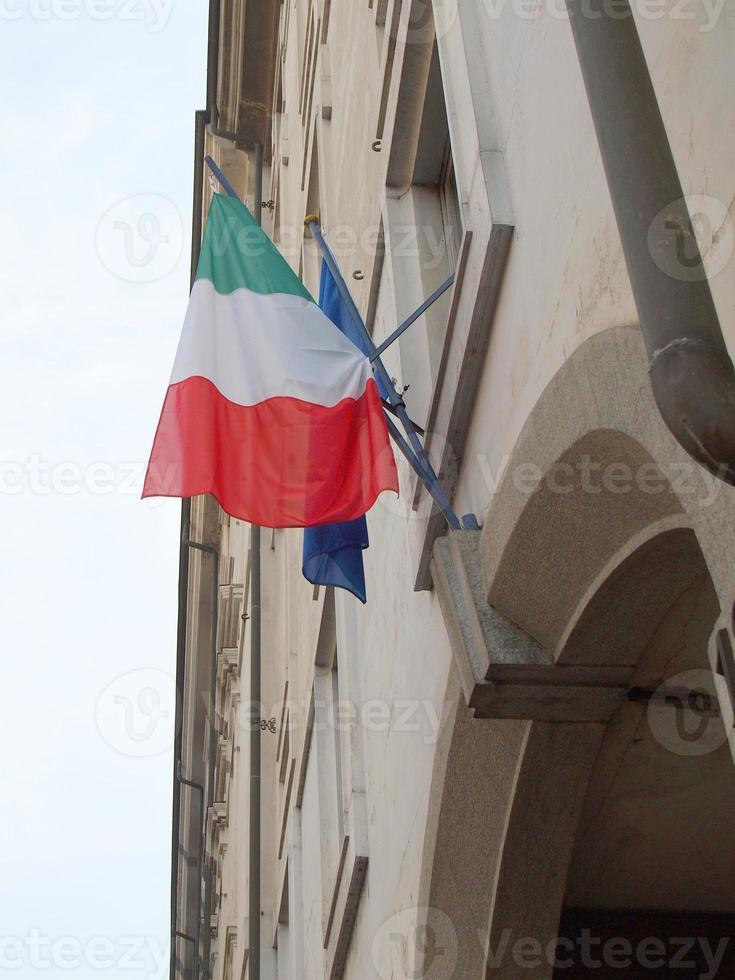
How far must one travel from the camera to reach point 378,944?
7.06 m

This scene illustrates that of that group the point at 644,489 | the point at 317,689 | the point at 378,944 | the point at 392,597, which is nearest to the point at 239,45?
the point at 317,689

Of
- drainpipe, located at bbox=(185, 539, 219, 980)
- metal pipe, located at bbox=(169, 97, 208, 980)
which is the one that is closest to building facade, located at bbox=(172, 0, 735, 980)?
metal pipe, located at bbox=(169, 97, 208, 980)

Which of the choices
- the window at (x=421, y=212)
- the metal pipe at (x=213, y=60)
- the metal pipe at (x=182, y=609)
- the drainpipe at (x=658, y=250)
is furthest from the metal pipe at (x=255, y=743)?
the drainpipe at (x=658, y=250)

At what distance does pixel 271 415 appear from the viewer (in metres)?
5.60

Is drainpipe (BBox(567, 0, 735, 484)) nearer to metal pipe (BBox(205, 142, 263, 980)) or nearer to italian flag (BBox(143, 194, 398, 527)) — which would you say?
italian flag (BBox(143, 194, 398, 527))

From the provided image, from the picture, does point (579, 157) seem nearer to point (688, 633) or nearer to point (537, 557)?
point (537, 557)

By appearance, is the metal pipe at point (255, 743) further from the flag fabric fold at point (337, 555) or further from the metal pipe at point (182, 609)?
the flag fabric fold at point (337, 555)

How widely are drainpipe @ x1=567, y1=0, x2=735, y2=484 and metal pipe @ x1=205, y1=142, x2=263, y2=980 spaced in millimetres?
13376

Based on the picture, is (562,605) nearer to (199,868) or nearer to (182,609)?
(182,609)

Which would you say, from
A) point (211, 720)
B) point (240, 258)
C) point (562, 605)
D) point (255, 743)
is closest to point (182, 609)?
point (211, 720)

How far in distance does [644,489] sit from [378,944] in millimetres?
3899

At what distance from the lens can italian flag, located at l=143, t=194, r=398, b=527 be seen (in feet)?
17.6

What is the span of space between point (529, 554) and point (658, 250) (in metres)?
2.68

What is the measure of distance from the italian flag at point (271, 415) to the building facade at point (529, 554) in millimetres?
440
